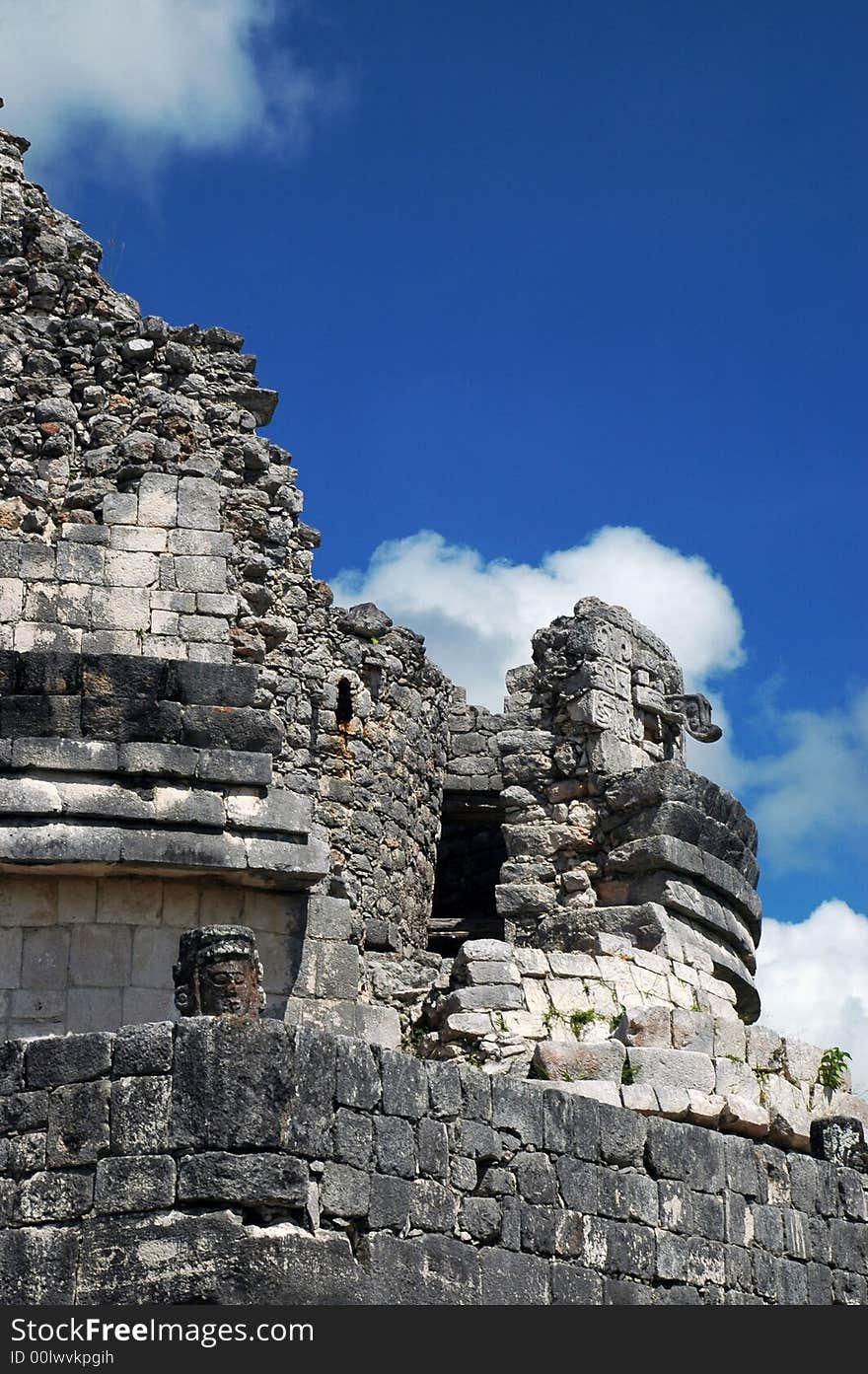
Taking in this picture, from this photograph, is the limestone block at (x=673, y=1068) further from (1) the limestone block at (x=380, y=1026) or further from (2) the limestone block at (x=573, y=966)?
(1) the limestone block at (x=380, y=1026)

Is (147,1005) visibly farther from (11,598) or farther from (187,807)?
(11,598)

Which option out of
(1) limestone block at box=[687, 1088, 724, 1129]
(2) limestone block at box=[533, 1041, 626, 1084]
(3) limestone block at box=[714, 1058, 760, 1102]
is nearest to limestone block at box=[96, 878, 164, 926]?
(2) limestone block at box=[533, 1041, 626, 1084]

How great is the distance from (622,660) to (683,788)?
4.62ft

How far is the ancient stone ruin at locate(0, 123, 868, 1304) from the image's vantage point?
10.0m

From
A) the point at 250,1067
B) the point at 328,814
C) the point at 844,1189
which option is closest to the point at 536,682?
the point at 328,814

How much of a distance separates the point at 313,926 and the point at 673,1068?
244cm

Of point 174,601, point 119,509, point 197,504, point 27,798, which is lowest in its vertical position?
point 27,798

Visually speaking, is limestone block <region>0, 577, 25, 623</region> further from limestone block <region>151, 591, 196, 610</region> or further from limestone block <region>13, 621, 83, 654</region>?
limestone block <region>151, 591, 196, 610</region>

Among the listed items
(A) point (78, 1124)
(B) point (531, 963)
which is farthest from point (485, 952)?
(A) point (78, 1124)

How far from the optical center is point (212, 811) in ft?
43.6

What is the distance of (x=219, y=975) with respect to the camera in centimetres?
1069

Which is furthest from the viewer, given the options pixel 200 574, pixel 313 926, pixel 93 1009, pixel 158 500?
pixel 158 500

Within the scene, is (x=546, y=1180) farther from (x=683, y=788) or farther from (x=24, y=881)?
(x=683, y=788)

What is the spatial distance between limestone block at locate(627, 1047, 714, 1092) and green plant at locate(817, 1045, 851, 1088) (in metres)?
1.62
